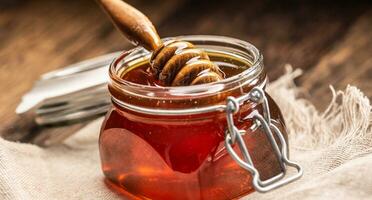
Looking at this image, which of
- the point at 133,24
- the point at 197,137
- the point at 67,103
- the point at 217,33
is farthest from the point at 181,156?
the point at 217,33

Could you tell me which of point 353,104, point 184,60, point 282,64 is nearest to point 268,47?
point 282,64

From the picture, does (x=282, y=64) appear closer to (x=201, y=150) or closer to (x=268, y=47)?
(x=268, y=47)

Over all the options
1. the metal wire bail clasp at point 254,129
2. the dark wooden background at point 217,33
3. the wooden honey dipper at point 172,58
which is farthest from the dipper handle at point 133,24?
the dark wooden background at point 217,33

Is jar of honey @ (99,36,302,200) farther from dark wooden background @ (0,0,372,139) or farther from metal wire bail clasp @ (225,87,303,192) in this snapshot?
dark wooden background @ (0,0,372,139)

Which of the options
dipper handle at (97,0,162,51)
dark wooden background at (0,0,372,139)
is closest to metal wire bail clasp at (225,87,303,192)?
dipper handle at (97,0,162,51)

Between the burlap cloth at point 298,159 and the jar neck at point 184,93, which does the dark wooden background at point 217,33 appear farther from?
the jar neck at point 184,93

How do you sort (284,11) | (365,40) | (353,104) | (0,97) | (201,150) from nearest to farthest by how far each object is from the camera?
(201,150) → (353,104) → (0,97) → (365,40) → (284,11)

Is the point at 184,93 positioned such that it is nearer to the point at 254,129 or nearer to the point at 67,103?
the point at 254,129
